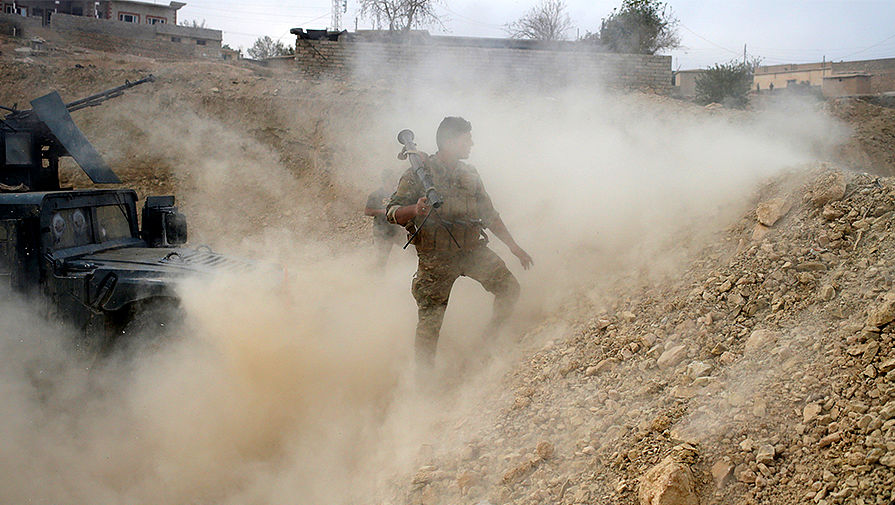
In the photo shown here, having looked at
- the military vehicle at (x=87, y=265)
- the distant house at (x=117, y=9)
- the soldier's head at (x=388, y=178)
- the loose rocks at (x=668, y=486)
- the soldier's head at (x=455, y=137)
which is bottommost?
the loose rocks at (x=668, y=486)

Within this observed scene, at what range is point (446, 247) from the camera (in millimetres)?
4551

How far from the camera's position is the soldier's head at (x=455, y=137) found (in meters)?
4.55

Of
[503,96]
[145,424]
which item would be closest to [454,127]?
[145,424]

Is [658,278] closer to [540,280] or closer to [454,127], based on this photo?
[540,280]

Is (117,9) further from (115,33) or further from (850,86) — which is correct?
(850,86)

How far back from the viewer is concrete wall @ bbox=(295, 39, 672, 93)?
493 inches

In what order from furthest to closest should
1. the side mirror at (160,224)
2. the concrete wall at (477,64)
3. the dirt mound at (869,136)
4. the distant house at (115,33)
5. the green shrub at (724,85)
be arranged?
1. the distant house at (115,33)
2. the green shrub at (724,85)
3. the concrete wall at (477,64)
4. the dirt mound at (869,136)
5. the side mirror at (160,224)

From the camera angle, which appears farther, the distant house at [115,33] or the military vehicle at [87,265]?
the distant house at [115,33]

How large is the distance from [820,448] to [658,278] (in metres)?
2.12

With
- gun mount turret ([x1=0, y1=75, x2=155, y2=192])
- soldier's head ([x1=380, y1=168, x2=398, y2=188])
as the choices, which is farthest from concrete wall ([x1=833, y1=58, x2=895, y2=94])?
gun mount turret ([x1=0, y1=75, x2=155, y2=192])

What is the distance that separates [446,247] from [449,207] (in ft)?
0.87

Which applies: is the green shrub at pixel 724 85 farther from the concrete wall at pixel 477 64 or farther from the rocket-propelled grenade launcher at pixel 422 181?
the rocket-propelled grenade launcher at pixel 422 181

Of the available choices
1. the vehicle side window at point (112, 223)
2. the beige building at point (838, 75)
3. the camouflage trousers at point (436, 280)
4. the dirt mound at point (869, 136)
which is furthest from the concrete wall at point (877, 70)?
the vehicle side window at point (112, 223)

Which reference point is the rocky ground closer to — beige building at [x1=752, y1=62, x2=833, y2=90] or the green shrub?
the green shrub
